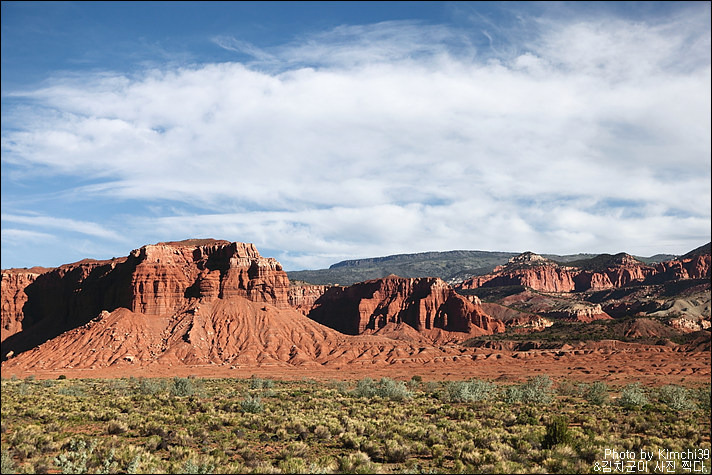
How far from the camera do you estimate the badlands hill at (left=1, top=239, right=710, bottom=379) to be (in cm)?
8206

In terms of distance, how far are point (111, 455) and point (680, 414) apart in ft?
95.4

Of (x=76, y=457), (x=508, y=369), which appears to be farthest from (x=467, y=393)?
(x=508, y=369)

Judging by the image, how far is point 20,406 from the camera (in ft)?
90.8

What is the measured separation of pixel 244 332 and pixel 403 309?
60.8 metres

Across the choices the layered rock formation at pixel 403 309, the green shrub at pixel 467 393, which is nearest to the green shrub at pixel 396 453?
the green shrub at pixel 467 393

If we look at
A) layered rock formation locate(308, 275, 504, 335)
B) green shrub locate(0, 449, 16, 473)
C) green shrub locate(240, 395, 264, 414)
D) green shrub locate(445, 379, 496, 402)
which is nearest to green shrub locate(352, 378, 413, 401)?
green shrub locate(445, 379, 496, 402)

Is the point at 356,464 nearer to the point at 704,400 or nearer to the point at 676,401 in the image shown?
the point at 676,401

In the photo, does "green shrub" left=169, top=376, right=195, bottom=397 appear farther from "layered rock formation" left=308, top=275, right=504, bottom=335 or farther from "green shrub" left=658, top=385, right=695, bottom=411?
"layered rock formation" left=308, top=275, right=504, bottom=335

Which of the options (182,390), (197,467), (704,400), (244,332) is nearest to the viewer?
(197,467)

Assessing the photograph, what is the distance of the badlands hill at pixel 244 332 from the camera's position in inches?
3231

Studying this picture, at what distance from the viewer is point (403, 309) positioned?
14825 centimetres

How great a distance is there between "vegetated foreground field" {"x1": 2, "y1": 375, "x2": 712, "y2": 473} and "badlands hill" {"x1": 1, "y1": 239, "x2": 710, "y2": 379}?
45273 mm

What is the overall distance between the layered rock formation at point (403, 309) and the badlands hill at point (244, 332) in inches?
22.5

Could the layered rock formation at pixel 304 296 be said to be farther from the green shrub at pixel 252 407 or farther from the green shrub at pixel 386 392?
the green shrub at pixel 252 407
